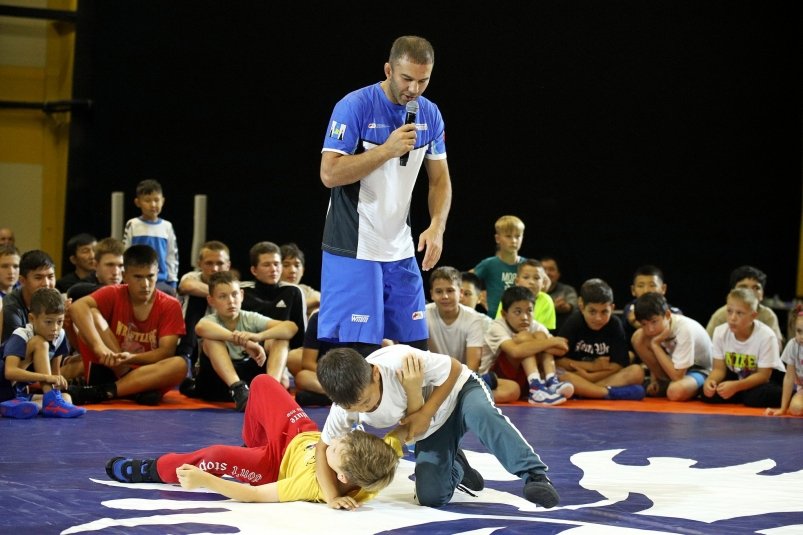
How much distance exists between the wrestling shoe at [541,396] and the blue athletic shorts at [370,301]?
2.50m

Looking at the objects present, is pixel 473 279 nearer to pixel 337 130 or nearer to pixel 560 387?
pixel 560 387

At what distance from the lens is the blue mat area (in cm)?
336

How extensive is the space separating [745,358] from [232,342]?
3037mm

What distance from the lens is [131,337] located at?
632cm

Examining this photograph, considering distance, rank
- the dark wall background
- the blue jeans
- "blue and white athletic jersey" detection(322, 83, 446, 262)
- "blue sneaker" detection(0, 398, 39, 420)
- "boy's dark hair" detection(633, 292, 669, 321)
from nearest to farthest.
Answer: the blue jeans
"blue and white athletic jersey" detection(322, 83, 446, 262)
"blue sneaker" detection(0, 398, 39, 420)
"boy's dark hair" detection(633, 292, 669, 321)
the dark wall background

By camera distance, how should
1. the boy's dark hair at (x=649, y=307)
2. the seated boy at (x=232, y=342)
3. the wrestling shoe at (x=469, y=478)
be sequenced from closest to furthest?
the wrestling shoe at (x=469, y=478), the seated boy at (x=232, y=342), the boy's dark hair at (x=649, y=307)

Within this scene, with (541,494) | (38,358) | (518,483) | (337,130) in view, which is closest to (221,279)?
(38,358)

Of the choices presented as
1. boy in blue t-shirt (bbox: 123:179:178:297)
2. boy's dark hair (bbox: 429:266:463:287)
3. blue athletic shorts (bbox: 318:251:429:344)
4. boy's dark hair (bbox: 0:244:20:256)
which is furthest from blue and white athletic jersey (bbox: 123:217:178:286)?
blue athletic shorts (bbox: 318:251:429:344)

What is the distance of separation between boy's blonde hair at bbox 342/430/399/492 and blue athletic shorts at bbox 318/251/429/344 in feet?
2.26

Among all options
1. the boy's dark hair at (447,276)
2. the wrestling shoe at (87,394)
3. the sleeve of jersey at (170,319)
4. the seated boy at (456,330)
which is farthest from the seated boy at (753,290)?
the wrestling shoe at (87,394)

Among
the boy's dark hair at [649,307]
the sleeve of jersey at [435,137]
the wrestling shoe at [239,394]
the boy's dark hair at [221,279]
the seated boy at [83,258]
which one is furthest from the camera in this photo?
the seated boy at [83,258]

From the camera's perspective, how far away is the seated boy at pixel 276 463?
3.38m

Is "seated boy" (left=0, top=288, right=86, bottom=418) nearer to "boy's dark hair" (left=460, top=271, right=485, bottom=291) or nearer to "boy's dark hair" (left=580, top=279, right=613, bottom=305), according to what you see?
"boy's dark hair" (left=460, top=271, right=485, bottom=291)

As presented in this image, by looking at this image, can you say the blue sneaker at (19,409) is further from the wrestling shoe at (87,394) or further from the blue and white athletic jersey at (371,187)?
the blue and white athletic jersey at (371,187)
